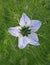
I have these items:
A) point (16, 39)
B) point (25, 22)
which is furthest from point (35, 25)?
point (16, 39)

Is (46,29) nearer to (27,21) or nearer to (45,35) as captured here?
(45,35)

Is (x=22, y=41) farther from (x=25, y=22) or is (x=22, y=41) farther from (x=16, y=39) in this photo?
(x=16, y=39)

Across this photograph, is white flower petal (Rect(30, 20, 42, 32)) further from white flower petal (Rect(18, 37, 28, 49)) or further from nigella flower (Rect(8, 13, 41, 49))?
white flower petal (Rect(18, 37, 28, 49))

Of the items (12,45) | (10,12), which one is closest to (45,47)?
(12,45)

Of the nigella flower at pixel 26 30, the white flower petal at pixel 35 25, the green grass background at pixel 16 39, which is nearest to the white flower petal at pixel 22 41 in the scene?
the nigella flower at pixel 26 30

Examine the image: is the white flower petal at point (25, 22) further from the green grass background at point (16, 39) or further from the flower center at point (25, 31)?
the green grass background at point (16, 39)
